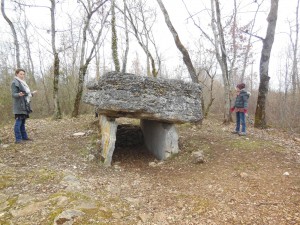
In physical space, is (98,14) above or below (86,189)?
above

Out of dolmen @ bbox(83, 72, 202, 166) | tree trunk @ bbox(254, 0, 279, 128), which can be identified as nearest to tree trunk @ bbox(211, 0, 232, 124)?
tree trunk @ bbox(254, 0, 279, 128)

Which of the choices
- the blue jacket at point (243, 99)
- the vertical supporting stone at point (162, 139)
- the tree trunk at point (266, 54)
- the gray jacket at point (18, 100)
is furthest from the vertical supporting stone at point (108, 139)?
the tree trunk at point (266, 54)

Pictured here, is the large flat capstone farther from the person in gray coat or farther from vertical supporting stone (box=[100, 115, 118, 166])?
the person in gray coat

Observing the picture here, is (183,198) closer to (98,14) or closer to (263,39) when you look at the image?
(263,39)

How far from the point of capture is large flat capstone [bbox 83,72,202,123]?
5.40 meters

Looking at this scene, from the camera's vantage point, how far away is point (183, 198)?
12.9 ft

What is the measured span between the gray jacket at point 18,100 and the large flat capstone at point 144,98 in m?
1.42

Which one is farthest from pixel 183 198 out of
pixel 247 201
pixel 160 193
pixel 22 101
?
pixel 22 101

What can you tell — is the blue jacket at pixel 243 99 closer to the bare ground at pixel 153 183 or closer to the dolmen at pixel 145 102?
the bare ground at pixel 153 183

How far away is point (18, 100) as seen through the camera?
5.80 meters

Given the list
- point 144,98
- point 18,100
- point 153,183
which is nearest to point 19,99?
point 18,100

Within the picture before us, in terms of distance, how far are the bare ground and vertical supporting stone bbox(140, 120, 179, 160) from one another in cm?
22

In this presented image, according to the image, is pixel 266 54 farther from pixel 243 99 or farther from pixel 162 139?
pixel 162 139

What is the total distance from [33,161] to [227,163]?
3.95 meters
